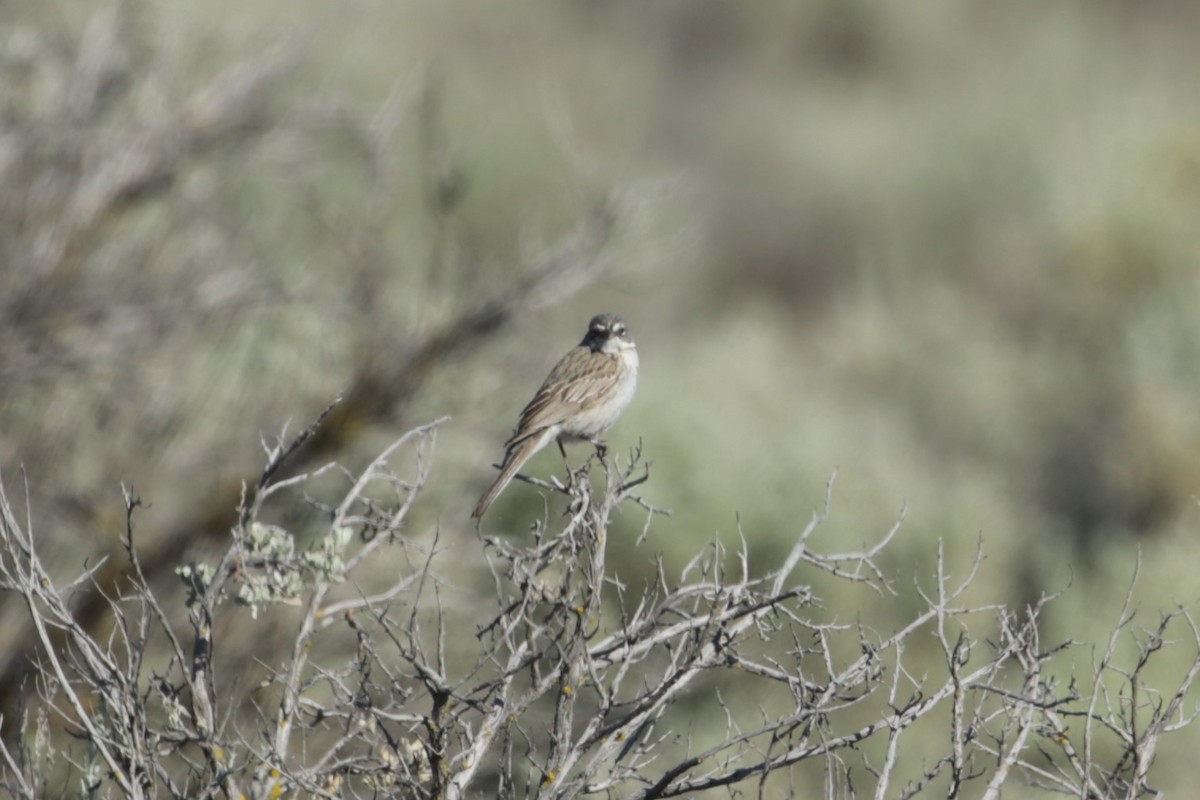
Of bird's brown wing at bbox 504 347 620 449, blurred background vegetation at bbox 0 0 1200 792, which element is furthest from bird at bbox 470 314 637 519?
blurred background vegetation at bbox 0 0 1200 792

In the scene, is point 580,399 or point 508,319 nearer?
point 580,399

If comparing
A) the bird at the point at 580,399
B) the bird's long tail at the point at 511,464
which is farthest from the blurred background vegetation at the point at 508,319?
the bird at the point at 580,399

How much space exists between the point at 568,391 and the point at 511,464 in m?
0.56

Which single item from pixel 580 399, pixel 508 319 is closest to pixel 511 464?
pixel 580 399

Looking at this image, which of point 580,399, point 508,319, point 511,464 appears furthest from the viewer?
point 508,319

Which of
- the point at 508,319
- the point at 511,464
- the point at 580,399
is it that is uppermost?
the point at 580,399

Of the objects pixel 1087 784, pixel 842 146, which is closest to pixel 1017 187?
pixel 842 146

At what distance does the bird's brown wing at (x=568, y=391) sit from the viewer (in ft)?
24.4

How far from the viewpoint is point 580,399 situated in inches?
300

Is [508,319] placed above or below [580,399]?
below

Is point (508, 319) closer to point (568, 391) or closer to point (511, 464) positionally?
point (568, 391)

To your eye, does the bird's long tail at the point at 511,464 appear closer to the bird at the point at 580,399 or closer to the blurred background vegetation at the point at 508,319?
the bird at the point at 580,399

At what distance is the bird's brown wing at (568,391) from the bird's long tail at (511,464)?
6 centimetres

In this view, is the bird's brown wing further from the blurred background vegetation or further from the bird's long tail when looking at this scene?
the blurred background vegetation
